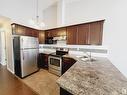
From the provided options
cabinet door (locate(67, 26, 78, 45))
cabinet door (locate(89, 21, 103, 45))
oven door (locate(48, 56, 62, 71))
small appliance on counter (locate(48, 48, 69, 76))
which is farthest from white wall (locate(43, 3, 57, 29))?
cabinet door (locate(89, 21, 103, 45))

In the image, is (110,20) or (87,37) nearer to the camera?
(110,20)

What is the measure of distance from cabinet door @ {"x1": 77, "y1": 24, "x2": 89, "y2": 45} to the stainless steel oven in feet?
3.51

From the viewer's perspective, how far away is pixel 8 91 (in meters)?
2.27

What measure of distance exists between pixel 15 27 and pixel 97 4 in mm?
3198

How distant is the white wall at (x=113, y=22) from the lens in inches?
94.3

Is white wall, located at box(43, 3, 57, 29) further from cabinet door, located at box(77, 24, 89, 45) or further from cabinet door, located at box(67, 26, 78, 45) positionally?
cabinet door, located at box(77, 24, 89, 45)

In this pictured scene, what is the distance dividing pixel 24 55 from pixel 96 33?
2.75 m

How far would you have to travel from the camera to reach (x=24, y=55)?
3078 mm

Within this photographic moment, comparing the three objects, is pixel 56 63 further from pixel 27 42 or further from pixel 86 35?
pixel 86 35

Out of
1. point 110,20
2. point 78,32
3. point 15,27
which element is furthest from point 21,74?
point 110,20

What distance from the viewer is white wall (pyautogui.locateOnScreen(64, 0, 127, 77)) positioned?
94.3 inches

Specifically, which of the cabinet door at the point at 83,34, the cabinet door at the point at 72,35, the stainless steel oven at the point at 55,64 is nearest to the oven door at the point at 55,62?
the stainless steel oven at the point at 55,64

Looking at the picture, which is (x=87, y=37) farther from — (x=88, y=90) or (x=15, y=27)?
(x=15, y=27)

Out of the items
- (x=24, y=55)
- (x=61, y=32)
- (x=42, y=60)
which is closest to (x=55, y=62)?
(x=42, y=60)
